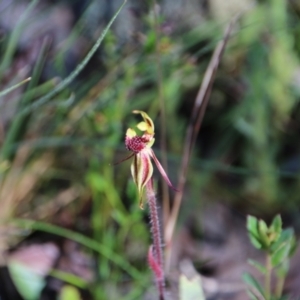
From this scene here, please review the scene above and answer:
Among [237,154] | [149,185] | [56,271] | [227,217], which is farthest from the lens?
[237,154]

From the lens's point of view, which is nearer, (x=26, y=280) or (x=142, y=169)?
(x=142, y=169)

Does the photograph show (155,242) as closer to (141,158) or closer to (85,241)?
(141,158)

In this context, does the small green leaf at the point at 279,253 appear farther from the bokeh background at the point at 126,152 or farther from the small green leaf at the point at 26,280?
the small green leaf at the point at 26,280

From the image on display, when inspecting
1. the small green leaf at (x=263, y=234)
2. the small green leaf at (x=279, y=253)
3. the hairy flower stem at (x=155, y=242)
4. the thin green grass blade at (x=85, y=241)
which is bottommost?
the thin green grass blade at (x=85, y=241)

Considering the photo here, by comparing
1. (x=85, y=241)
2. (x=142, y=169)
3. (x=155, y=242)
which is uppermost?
(x=142, y=169)

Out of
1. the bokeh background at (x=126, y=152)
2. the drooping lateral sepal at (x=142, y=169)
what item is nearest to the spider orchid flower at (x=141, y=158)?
the drooping lateral sepal at (x=142, y=169)

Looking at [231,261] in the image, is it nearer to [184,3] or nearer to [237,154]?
[237,154]

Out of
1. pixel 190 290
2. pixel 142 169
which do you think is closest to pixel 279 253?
pixel 190 290

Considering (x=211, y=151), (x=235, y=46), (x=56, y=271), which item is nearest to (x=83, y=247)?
(x=56, y=271)
